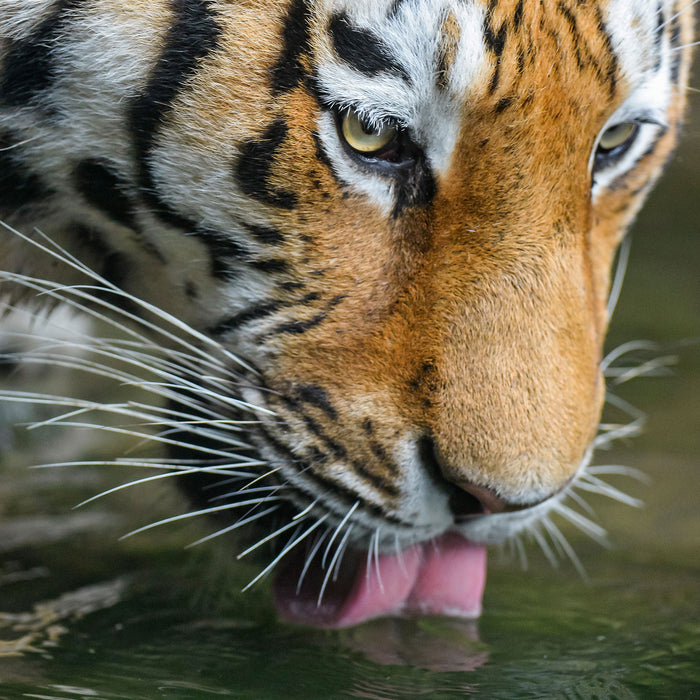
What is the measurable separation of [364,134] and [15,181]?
0.49m

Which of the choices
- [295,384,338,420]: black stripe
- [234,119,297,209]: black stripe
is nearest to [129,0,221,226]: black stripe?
[234,119,297,209]: black stripe

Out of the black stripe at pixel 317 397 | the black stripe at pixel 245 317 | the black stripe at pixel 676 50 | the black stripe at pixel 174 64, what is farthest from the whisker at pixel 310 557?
the black stripe at pixel 676 50

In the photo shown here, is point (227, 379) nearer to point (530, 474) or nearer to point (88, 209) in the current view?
point (88, 209)

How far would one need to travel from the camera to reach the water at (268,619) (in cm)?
145

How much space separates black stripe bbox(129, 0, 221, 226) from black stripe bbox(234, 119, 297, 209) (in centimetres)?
12

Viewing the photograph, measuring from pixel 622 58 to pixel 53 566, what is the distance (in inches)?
49.1

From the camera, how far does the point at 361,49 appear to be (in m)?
1.39

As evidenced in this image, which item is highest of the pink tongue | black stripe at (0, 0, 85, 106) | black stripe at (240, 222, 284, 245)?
black stripe at (0, 0, 85, 106)

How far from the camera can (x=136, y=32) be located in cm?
144

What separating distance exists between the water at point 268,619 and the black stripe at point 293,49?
0.65 m

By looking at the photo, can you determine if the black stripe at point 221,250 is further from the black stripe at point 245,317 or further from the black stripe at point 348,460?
the black stripe at point 348,460

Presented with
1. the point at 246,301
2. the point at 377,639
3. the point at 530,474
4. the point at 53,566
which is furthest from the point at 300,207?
the point at 53,566

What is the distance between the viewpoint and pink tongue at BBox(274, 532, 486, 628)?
1625 mm

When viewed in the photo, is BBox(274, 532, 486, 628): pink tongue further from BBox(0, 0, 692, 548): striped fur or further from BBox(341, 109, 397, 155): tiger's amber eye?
BBox(341, 109, 397, 155): tiger's amber eye
